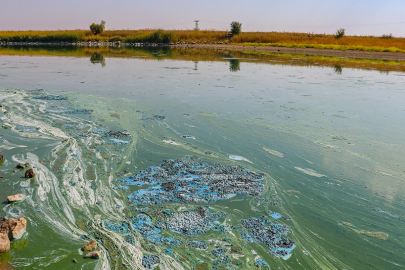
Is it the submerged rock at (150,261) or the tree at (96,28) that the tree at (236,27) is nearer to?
the tree at (96,28)

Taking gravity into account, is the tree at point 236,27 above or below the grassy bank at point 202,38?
above

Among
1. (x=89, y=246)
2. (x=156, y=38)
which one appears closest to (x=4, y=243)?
(x=89, y=246)

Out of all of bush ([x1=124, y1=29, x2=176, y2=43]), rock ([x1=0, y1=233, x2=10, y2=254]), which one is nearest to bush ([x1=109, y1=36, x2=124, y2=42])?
bush ([x1=124, y1=29, x2=176, y2=43])

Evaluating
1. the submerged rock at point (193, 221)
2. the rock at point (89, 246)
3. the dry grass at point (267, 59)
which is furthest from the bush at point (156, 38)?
the rock at point (89, 246)

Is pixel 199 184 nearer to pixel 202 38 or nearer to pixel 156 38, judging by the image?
pixel 156 38

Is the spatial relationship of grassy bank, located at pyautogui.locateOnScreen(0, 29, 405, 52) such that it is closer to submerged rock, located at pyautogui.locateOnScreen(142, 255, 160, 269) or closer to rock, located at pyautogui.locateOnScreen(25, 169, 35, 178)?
rock, located at pyautogui.locateOnScreen(25, 169, 35, 178)

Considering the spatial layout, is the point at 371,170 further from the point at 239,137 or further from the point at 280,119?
the point at 280,119
